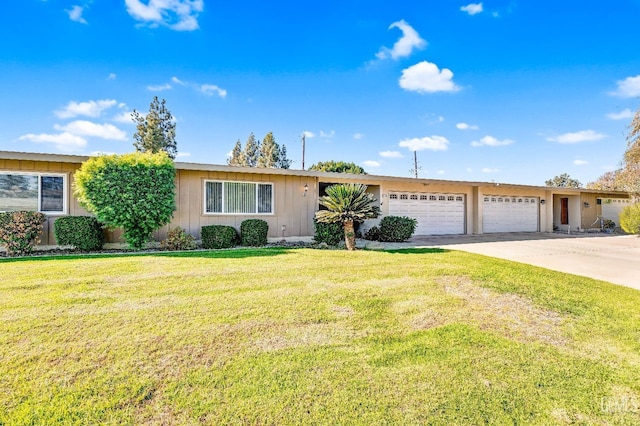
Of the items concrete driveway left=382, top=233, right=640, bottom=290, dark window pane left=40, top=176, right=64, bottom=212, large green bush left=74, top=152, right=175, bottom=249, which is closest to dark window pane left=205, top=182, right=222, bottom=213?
large green bush left=74, top=152, right=175, bottom=249

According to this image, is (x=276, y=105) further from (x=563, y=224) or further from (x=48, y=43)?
(x=563, y=224)

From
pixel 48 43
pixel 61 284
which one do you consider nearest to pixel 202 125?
pixel 48 43

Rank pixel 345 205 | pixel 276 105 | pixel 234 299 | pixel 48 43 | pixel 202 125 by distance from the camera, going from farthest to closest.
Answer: pixel 202 125
pixel 276 105
pixel 48 43
pixel 345 205
pixel 234 299

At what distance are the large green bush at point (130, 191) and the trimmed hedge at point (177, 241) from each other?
0.50 m

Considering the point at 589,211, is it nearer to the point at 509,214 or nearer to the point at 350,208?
the point at 509,214

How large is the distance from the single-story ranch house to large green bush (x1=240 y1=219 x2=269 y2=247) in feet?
2.88

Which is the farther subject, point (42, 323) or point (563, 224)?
point (563, 224)

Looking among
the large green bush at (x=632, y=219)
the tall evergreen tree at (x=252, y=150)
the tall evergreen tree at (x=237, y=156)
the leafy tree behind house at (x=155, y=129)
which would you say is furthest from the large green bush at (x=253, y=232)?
the tall evergreen tree at (x=237, y=156)

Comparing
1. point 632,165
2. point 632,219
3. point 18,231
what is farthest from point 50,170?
point 632,165

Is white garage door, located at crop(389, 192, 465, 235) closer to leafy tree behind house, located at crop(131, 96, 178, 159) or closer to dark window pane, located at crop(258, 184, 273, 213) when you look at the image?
dark window pane, located at crop(258, 184, 273, 213)

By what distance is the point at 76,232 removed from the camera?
8688mm

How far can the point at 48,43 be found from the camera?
1089 centimetres

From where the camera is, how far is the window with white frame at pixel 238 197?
10.9 metres

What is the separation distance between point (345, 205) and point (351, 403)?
24.1 ft
